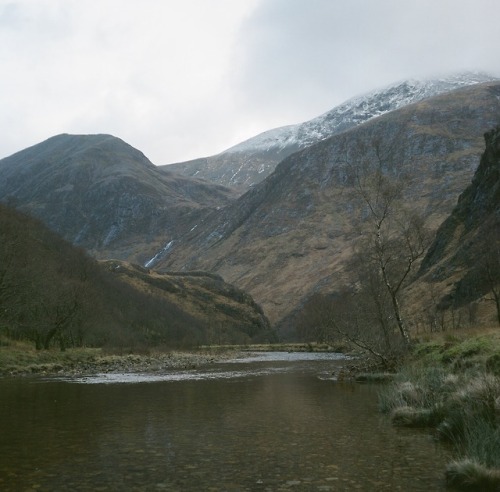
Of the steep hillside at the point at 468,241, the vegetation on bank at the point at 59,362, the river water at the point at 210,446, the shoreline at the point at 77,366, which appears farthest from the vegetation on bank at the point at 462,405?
the steep hillside at the point at 468,241

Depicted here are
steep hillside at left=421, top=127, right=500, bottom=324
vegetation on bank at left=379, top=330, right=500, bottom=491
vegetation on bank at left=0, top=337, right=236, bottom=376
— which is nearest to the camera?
vegetation on bank at left=379, top=330, right=500, bottom=491

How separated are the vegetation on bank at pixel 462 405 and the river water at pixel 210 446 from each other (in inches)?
24.9

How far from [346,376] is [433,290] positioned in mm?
86093

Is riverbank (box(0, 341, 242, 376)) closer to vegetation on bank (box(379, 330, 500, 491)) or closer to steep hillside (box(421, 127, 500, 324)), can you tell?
vegetation on bank (box(379, 330, 500, 491))

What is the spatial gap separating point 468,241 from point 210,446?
116 m

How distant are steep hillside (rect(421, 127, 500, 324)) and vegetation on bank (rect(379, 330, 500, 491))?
227 feet

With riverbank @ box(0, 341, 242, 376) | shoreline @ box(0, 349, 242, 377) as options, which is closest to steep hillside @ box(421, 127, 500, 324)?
shoreline @ box(0, 349, 242, 377)

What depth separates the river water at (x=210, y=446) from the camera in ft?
39.5

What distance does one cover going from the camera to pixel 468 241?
399 ft

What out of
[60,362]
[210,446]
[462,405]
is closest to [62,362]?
[60,362]

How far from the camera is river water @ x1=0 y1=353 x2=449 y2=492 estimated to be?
12047mm

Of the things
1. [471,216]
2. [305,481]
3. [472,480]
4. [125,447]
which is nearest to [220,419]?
[125,447]

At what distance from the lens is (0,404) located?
25.2 meters

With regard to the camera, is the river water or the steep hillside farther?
the steep hillside
